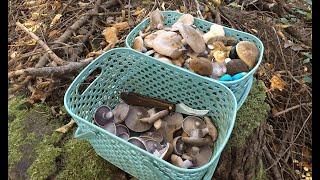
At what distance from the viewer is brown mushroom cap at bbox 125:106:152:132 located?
1430mm

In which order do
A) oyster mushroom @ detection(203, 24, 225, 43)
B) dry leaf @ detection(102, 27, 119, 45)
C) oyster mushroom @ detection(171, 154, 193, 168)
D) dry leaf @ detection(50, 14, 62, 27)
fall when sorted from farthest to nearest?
dry leaf @ detection(50, 14, 62, 27) → dry leaf @ detection(102, 27, 119, 45) → oyster mushroom @ detection(203, 24, 225, 43) → oyster mushroom @ detection(171, 154, 193, 168)

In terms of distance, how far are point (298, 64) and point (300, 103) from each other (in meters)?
0.22

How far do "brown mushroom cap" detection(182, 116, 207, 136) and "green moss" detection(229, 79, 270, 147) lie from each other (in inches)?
5.4

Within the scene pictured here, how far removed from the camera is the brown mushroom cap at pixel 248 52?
1.42 meters

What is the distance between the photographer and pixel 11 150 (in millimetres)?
1444

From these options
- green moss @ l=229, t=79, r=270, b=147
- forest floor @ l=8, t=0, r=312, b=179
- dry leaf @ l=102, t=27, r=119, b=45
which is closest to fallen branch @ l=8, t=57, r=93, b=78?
forest floor @ l=8, t=0, r=312, b=179

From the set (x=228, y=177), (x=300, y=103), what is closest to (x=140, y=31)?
(x=228, y=177)

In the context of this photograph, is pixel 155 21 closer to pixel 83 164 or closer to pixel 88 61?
pixel 88 61

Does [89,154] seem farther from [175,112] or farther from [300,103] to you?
[300,103]

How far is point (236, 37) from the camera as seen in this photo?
5.05 ft

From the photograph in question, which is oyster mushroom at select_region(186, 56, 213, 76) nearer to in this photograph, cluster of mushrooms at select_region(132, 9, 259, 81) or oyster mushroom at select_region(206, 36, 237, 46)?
cluster of mushrooms at select_region(132, 9, 259, 81)

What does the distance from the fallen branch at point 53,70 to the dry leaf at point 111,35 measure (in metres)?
0.16

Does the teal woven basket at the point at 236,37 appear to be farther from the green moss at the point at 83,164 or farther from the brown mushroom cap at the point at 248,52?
the green moss at the point at 83,164

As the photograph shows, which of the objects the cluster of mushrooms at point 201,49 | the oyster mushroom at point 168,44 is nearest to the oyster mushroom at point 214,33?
the cluster of mushrooms at point 201,49
